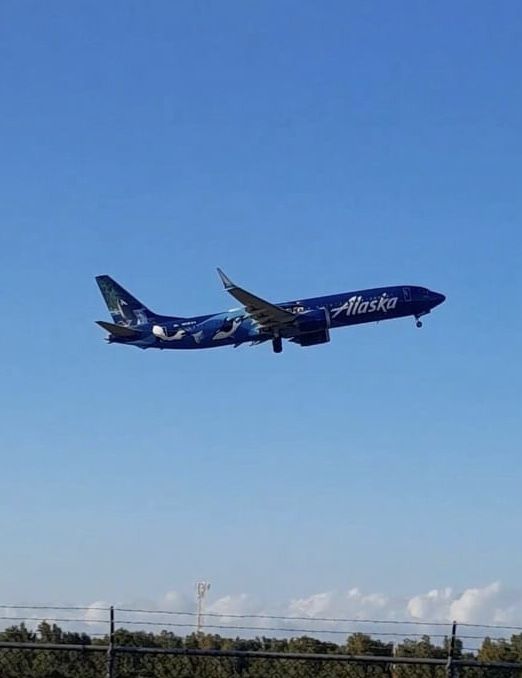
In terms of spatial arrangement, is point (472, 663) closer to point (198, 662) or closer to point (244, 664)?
point (244, 664)

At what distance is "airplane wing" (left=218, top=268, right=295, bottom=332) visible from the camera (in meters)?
70.4

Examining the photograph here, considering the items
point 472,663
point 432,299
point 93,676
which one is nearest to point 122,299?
point 432,299

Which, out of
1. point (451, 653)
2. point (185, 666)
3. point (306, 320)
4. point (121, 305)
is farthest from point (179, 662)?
point (121, 305)

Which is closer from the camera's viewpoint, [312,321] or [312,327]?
[312,321]

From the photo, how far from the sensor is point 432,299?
247 ft

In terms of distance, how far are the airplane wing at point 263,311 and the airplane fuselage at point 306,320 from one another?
388mm

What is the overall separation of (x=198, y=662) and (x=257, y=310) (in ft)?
107

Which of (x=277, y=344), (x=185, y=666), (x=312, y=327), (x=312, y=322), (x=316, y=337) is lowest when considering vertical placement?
(x=185, y=666)

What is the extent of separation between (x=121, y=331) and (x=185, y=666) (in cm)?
3456

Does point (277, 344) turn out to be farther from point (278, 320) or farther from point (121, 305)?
point (121, 305)

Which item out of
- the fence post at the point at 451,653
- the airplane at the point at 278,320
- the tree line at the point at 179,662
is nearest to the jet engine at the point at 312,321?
the airplane at the point at 278,320

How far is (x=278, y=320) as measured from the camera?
237 ft

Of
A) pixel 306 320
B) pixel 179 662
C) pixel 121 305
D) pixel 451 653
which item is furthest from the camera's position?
pixel 121 305

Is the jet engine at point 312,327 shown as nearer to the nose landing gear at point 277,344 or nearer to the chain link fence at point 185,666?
the nose landing gear at point 277,344
